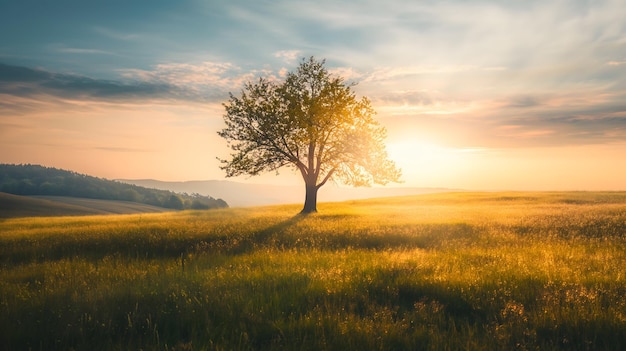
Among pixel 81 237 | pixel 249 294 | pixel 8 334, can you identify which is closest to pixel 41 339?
Answer: pixel 8 334

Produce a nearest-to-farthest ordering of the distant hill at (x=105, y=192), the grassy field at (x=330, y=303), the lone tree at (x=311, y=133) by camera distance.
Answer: the grassy field at (x=330, y=303) → the lone tree at (x=311, y=133) → the distant hill at (x=105, y=192)

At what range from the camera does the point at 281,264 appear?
365 inches

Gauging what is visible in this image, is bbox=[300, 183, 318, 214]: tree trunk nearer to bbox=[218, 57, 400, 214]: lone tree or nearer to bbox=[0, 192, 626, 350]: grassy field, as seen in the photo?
bbox=[218, 57, 400, 214]: lone tree

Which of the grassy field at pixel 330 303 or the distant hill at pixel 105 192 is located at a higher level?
the grassy field at pixel 330 303

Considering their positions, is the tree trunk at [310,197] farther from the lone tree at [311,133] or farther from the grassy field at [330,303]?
the grassy field at [330,303]

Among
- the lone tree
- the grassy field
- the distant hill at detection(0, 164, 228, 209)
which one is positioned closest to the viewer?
the grassy field

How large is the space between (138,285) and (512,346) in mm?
5947

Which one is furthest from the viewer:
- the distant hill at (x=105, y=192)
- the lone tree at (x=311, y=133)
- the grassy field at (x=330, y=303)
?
the distant hill at (x=105, y=192)

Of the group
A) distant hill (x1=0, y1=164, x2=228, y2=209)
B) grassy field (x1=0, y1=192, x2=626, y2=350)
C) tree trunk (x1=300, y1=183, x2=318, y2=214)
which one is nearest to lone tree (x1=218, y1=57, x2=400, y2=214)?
tree trunk (x1=300, y1=183, x2=318, y2=214)

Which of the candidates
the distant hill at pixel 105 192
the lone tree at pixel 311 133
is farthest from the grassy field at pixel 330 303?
the distant hill at pixel 105 192

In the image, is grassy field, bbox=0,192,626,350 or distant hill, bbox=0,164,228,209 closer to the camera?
grassy field, bbox=0,192,626,350

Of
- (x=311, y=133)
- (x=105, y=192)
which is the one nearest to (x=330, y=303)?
(x=311, y=133)

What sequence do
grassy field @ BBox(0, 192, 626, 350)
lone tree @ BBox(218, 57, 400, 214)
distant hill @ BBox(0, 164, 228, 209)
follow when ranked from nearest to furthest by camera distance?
grassy field @ BBox(0, 192, 626, 350) → lone tree @ BBox(218, 57, 400, 214) → distant hill @ BBox(0, 164, 228, 209)

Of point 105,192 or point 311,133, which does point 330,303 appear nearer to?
point 311,133
